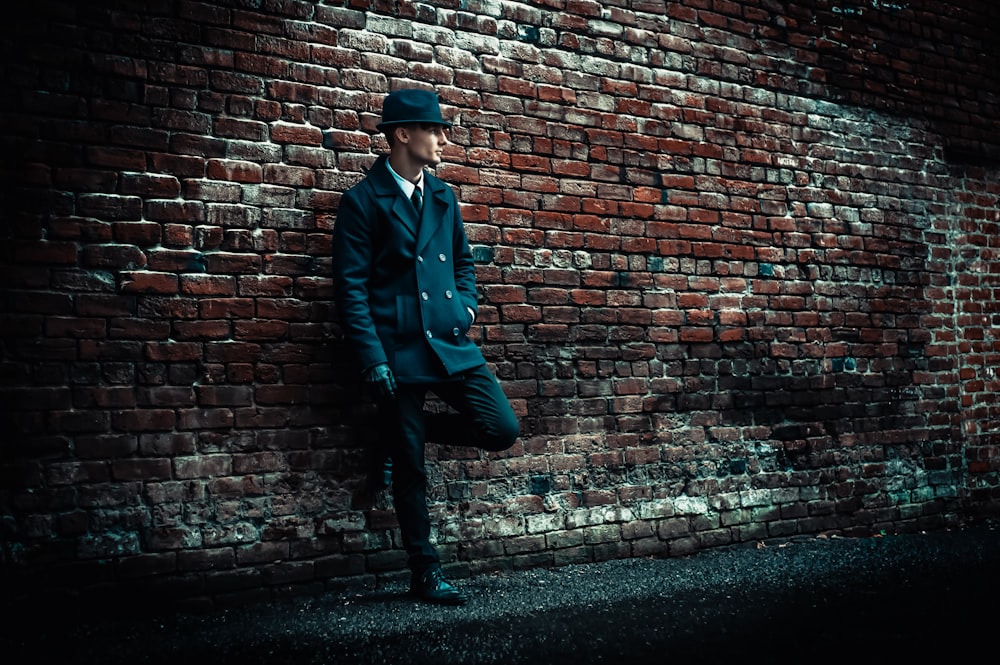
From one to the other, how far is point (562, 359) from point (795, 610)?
62.9 inches

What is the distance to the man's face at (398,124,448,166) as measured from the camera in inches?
133

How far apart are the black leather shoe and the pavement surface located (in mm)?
64

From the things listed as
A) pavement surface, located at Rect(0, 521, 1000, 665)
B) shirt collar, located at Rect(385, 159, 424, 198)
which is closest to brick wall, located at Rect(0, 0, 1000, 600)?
pavement surface, located at Rect(0, 521, 1000, 665)

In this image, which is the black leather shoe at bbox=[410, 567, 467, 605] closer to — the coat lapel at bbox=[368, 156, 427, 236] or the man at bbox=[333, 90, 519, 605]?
the man at bbox=[333, 90, 519, 605]

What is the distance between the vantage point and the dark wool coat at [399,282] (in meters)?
3.22

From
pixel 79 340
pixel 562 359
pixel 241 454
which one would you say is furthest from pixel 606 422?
pixel 79 340

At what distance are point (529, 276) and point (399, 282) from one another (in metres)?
0.88

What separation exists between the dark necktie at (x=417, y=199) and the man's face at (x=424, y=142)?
0.13 metres

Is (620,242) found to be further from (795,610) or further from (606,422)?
(795,610)

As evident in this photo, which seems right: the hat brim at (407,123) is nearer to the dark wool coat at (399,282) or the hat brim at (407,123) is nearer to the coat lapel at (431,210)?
the dark wool coat at (399,282)

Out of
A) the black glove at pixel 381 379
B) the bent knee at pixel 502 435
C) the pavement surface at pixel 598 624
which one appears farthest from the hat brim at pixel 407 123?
the pavement surface at pixel 598 624

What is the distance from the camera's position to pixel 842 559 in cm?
410

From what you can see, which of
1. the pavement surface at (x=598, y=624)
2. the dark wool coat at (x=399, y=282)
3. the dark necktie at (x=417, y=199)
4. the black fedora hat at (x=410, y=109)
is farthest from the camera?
the dark necktie at (x=417, y=199)

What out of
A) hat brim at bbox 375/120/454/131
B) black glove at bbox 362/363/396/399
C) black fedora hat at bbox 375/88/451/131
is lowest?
black glove at bbox 362/363/396/399
